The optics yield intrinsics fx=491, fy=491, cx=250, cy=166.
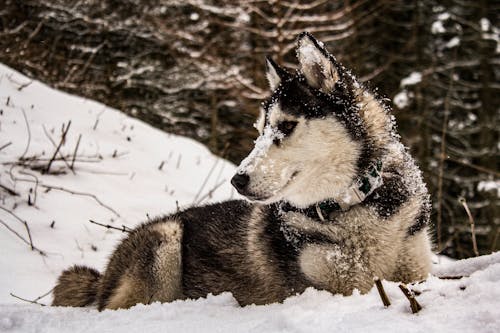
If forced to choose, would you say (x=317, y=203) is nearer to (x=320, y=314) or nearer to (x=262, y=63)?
(x=320, y=314)

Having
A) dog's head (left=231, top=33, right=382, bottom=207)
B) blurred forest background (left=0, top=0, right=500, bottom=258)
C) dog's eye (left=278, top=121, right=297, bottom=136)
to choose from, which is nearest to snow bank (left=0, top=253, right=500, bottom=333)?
dog's head (left=231, top=33, right=382, bottom=207)

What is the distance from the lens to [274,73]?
3137mm

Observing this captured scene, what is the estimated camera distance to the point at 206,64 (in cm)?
1362

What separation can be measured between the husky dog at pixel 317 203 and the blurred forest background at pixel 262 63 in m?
9.05

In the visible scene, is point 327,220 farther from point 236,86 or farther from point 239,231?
point 236,86

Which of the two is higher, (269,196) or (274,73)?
(274,73)

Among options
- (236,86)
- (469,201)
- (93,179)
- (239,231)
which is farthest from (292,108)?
(469,201)

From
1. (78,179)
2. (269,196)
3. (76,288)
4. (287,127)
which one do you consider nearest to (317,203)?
(269,196)

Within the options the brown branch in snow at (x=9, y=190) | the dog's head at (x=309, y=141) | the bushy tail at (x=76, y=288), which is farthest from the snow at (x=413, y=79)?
the bushy tail at (x=76, y=288)

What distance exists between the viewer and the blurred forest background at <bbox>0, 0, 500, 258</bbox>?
1302 cm

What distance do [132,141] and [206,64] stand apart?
7208 millimetres

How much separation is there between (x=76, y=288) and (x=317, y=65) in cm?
220

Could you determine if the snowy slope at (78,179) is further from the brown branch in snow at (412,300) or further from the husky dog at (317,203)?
the brown branch in snow at (412,300)

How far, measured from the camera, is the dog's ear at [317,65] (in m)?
2.85
